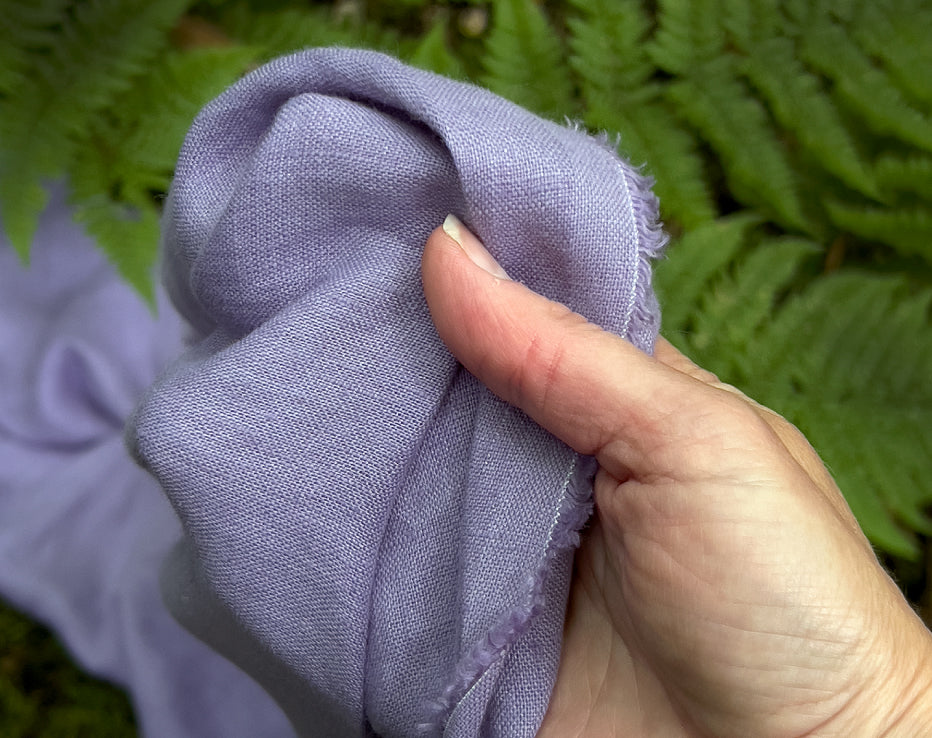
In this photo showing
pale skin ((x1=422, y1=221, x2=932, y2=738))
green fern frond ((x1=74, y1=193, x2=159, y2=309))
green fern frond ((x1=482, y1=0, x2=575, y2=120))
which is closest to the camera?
pale skin ((x1=422, y1=221, x2=932, y2=738))

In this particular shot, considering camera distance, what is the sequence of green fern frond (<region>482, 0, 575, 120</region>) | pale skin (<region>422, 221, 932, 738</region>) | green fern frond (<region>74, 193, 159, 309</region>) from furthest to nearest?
green fern frond (<region>482, 0, 575, 120</region>) → green fern frond (<region>74, 193, 159, 309</region>) → pale skin (<region>422, 221, 932, 738</region>)

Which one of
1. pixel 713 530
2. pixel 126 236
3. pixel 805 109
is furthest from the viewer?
pixel 805 109

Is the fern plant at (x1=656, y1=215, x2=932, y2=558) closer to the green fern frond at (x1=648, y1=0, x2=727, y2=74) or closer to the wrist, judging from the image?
the green fern frond at (x1=648, y1=0, x2=727, y2=74)

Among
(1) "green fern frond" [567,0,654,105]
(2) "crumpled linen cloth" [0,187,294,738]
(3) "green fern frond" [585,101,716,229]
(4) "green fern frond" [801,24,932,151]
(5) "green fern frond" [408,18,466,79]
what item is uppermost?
(4) "green fern frond" [801,24,932,151]

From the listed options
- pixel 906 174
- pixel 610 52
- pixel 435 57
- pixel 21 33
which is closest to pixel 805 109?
pixel 906 174

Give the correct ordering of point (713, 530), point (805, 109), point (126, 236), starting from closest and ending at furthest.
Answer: point (713, 530)
point (126, 236)
point (805, 109)

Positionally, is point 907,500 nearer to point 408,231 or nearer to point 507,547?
point 507,547

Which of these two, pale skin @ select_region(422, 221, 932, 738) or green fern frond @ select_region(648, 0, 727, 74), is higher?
green fern frond @ select_region(648, 0, 727, 74)

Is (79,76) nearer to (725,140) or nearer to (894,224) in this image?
(725,140)

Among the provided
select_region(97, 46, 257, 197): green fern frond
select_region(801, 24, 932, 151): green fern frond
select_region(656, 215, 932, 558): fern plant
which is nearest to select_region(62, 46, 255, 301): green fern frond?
select_region(97, 46, 257, 197): green fern frond

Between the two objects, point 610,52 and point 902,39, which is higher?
point 902,39
